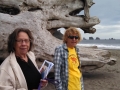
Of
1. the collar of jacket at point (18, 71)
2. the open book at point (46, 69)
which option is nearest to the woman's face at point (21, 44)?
the collar of jacket at point (18, 71)

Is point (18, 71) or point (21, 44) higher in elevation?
point (21, 44)

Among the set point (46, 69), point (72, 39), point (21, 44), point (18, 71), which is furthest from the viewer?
point (72, 39)

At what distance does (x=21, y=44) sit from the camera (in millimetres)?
2451

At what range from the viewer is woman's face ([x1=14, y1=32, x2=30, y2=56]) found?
245 centimetres

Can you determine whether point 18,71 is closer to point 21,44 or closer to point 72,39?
point 21,44

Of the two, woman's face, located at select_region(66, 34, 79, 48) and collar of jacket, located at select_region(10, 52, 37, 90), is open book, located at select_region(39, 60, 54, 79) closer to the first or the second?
collar of jacket, located at select_region(10, 52, 37, 90)

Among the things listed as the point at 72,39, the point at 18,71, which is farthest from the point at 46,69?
the point at 72,39

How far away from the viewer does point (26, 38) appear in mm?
2500

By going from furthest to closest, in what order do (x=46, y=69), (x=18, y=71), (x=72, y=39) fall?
(x=72, y=39), (x=46, y=69), (x=18, y=71)

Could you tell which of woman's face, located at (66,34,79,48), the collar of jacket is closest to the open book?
the collar of jacket

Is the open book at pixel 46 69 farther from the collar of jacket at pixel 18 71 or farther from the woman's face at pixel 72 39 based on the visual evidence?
the woman's face at pixel 72 39

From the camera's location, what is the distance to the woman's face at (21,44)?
2451 mm

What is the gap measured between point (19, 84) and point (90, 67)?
5310 millimetres

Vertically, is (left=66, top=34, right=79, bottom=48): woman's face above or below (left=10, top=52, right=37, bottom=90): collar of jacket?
above
